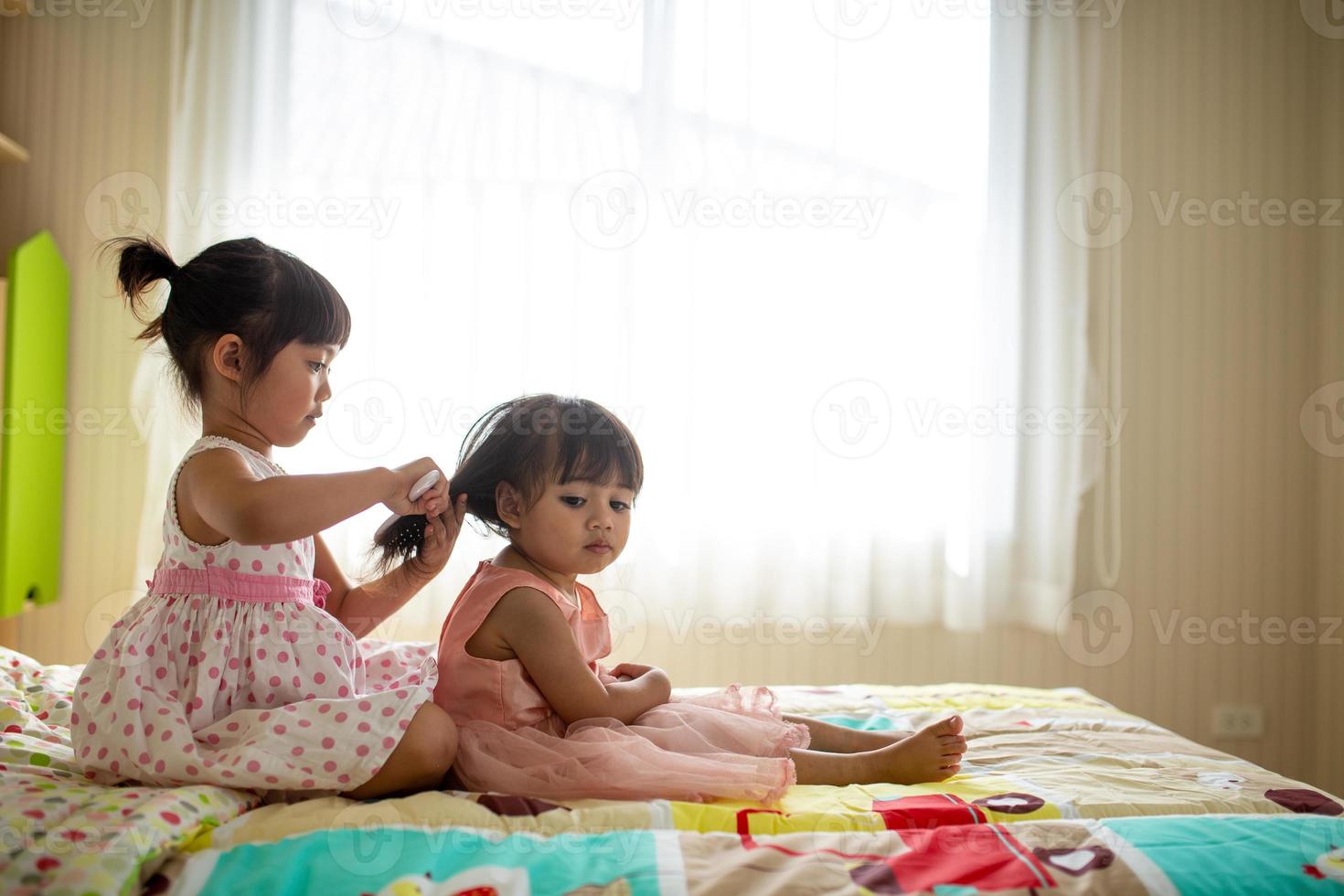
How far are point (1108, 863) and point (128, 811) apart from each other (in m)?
0.88

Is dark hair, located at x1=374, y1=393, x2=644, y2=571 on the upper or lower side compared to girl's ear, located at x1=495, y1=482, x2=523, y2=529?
upper

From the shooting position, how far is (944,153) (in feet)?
8.20

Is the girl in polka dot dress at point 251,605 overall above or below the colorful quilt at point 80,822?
above

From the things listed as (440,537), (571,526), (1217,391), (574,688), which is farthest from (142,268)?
(1217,391)

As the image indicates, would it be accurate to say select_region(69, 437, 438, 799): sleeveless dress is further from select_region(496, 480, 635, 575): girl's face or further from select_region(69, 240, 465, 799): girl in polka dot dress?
select_region(496, 480, 635, 575): girl's face

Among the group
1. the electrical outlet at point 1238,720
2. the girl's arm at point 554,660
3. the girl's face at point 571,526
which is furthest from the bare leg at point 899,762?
the electrical outlet at point 1238,720

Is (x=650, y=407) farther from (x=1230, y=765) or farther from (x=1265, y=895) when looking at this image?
(x=1265, y=895)

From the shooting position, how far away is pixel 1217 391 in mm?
2570

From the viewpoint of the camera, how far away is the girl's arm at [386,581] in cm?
131

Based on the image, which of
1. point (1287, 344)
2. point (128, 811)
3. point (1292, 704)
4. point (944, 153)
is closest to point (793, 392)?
point (944, 153)

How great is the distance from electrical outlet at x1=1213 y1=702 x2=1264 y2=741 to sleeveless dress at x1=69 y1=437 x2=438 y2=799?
2.25 m

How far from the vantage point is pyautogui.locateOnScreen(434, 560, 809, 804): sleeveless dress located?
1027 mm

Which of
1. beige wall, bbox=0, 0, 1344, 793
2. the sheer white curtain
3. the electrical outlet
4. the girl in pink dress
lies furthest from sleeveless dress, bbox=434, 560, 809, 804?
the electrical outlet

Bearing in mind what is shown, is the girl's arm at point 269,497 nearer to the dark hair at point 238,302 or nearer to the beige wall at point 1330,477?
the dark hair at point 238,302
